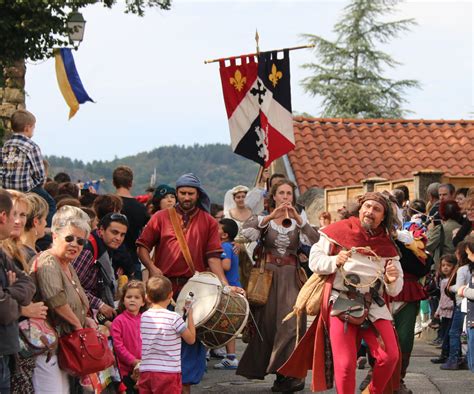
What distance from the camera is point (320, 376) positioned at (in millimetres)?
8781

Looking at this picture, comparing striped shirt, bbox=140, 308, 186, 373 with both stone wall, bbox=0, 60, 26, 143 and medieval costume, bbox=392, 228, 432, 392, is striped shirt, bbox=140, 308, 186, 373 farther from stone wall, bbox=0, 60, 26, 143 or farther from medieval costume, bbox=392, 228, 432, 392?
stone wall, bbox=0, 60, 26, 143

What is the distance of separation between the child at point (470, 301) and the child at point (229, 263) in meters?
2.35

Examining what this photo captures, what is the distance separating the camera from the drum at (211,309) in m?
9.12

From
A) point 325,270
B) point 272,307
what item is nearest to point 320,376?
point 325,270

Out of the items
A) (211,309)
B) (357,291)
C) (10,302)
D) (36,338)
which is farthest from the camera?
(211,309)

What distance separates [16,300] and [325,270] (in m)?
3.05

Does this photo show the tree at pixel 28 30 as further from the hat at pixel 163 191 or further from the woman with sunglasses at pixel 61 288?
the woman with sunglasses at pixel 61 288

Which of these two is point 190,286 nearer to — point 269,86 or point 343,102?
point 269,86

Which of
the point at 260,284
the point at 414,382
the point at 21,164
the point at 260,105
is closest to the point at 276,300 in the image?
the point at 260,284

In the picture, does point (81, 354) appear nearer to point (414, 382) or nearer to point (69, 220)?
point (69, 220)

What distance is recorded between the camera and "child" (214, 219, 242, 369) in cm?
1167

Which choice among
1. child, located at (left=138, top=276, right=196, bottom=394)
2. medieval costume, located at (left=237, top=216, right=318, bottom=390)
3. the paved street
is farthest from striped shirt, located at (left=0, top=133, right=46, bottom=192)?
child, located at (left=138, top=276, right=196, bottom=394)

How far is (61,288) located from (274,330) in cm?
375

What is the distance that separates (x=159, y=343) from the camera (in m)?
8.16
